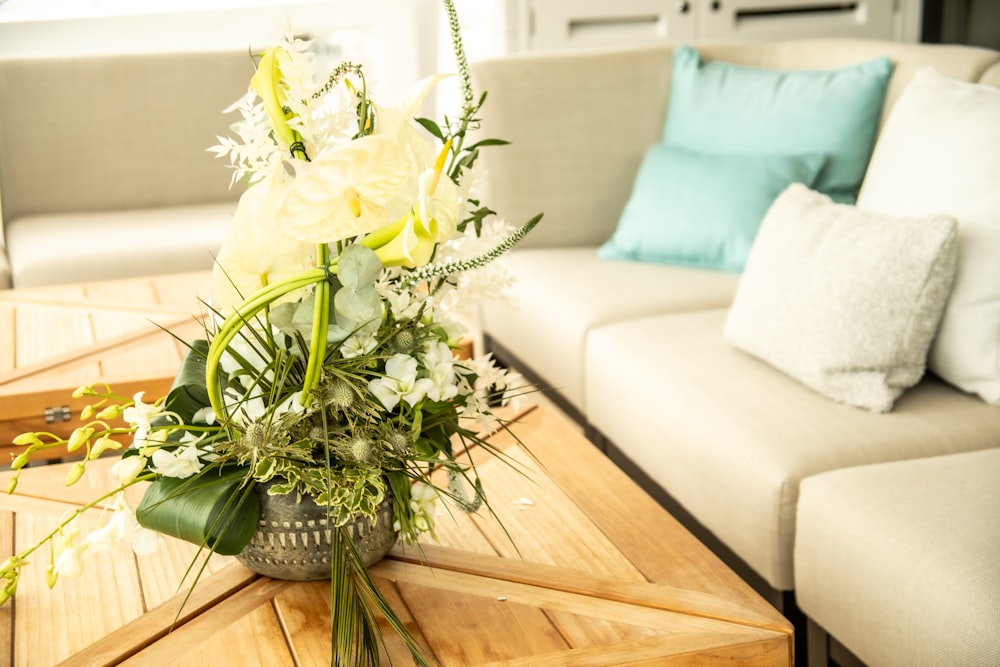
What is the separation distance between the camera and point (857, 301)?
161 centimetres

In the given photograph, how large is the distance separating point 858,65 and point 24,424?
185 cm

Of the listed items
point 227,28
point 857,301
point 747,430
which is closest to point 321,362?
point 747,430

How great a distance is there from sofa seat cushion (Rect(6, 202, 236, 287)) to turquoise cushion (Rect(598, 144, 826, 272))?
3.56 feet

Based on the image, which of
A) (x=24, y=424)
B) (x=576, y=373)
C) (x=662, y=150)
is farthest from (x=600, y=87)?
(x=24, y=424)

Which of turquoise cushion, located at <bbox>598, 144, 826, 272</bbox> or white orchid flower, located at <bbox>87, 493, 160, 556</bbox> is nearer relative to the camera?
white orchid flower, located at <bbox>87, 493, 160, 556</bbox>

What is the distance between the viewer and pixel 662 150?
2.56 meters

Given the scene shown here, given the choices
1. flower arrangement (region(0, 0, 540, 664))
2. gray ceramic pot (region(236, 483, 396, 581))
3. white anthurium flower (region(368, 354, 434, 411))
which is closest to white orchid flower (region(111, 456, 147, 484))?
flower arrangement (region(0, 0, 540, 664))

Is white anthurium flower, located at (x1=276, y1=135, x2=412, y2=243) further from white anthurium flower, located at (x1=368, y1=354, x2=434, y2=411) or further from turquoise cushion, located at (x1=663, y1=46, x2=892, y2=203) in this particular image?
turquoise cushion, located at (x1=663, y1=46, x2=892, y2=203)

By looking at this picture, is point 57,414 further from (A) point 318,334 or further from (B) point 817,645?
(B) point 817,645

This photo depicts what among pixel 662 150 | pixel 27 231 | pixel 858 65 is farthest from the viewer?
pixel 27 231

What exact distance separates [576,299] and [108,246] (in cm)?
136

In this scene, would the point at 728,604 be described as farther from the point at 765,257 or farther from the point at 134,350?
the point at 134,350

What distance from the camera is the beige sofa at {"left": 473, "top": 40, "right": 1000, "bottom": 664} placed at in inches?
59.6

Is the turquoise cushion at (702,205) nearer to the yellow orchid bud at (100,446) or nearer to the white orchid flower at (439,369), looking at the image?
the white orchid flower at (439,369)
